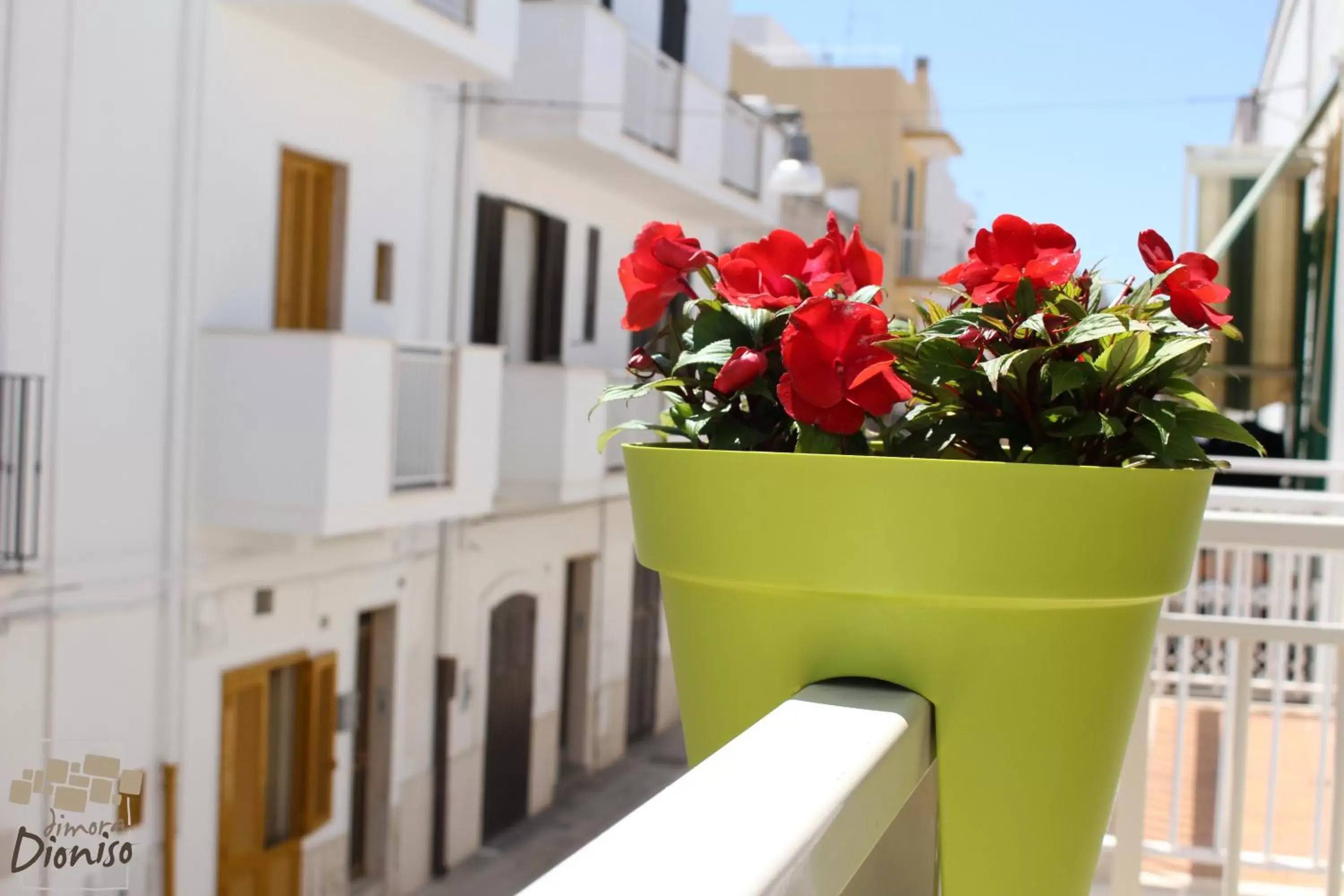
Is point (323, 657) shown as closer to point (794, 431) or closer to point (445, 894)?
point (445, 894)

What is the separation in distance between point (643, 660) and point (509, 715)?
359 centimetres

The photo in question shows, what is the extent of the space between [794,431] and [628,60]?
12.2 metres

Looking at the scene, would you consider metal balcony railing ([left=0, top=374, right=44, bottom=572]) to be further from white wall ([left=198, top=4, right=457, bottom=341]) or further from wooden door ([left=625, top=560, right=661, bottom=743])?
wooden door ([left=625, top=560, right=661, bottom=743])

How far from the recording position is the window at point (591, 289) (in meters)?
13.8

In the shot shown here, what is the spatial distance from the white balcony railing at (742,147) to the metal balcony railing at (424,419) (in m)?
6.24

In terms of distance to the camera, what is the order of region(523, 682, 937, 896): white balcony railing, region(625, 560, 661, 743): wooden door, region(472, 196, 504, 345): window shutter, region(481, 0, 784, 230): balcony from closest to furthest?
region(523, 682, 937, 896): white balcony railing → region(481, 0, 784, 230): balcony → region(472, 196, 504, 345): window shutter → region(625, 560, 661, 743): wooden door

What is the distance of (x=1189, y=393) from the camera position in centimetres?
111

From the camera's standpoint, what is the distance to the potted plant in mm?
930

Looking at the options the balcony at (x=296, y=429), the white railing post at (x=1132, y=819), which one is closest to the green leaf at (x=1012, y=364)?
the white railing post at (x=1132, y=819)

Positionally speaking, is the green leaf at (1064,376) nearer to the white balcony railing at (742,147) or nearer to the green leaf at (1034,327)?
the green leaf at (1034,327)

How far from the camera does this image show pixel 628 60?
1278 centimetres

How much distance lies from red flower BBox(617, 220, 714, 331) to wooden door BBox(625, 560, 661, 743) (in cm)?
1473

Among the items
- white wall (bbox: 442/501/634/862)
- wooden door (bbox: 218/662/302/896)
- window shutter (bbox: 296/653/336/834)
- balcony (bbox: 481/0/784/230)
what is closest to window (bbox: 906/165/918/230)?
balcony (bbox: 481/0/784/230)

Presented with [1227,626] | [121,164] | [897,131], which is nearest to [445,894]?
[121,164]
